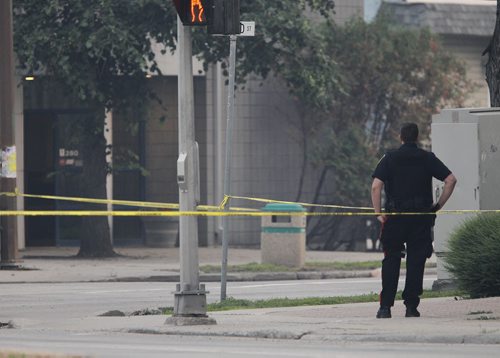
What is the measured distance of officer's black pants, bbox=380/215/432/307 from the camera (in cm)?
1523

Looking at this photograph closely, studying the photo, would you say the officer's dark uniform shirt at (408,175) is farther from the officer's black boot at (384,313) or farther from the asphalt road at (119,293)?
the asphalt road at (119,293)

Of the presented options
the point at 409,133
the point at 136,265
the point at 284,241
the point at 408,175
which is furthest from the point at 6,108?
the point at 408,175

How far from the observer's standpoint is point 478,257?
55.2 feet

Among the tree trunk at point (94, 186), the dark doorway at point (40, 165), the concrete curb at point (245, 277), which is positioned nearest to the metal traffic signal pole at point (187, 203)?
the concrete curb at point (245, 277)

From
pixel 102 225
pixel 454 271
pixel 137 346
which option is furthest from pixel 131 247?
pixel 137 346

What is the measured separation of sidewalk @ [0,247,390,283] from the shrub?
8.85 m

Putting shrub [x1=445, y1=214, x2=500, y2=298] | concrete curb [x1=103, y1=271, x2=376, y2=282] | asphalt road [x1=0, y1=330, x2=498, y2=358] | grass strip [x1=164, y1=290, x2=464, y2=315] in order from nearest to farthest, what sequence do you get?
asphalt road [x1=0, y1=330, x2=498, y2=358], shrub [x1=445, y1=214, x2=500, y2=298], grass strip [x1=164, y1=290, x2=464, y2=315], concrete curb [x1=103, y1=271, x2=376, y2=282]

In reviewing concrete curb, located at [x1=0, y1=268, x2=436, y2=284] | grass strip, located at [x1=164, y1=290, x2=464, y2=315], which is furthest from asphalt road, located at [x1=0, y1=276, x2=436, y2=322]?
grass strip, located at [x1=164, y1=290, x2=464, y2=315]

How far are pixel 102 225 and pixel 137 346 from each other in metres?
17.2

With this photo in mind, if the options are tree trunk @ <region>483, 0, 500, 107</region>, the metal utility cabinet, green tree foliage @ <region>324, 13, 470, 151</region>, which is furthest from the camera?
green tree foliage @ <region>324, 13, 470, 151</region>

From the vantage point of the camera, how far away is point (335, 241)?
34.9 meters

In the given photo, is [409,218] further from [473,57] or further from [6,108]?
[473,57]

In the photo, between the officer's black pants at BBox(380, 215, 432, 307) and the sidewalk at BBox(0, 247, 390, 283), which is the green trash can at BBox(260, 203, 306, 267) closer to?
the sidewalk at BBox(0, 247, 390, 283)

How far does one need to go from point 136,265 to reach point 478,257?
12.1 meters
